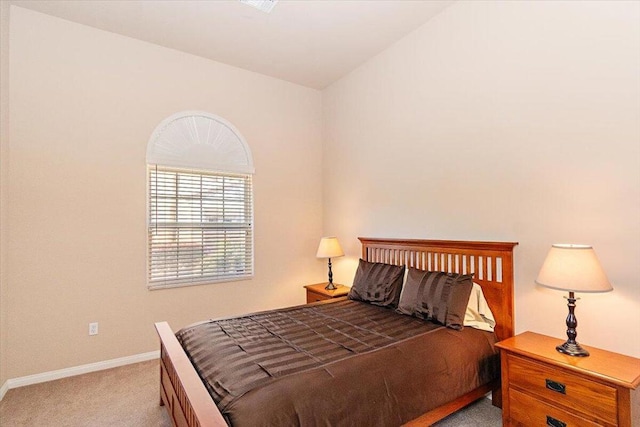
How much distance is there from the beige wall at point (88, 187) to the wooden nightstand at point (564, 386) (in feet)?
9.61

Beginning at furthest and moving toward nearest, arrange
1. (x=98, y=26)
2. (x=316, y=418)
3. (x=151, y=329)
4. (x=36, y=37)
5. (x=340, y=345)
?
(x=151, y=329) → (x=98, y=26) → (x=36, y=37) → (x=340, y=345) → (x=316, y=418)

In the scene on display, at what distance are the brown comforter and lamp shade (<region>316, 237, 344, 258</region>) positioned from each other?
1.28m

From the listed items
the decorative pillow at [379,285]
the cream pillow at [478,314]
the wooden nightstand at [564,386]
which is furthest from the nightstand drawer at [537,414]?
the decorative pillow at [379,285]

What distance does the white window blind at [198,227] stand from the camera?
3467 mm

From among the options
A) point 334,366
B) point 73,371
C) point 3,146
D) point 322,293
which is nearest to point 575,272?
point 334,366

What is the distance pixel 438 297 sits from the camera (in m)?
2.47

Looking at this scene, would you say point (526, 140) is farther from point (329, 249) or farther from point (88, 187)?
point (88, 187)

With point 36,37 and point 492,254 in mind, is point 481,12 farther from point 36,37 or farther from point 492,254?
point 36,37

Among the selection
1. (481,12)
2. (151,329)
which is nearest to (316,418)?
(151,329)

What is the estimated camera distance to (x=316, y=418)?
57.9 inches

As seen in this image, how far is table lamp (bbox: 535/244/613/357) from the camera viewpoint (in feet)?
5.81

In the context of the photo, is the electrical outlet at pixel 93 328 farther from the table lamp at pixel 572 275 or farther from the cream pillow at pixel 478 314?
the table lamp at pixel 572 275

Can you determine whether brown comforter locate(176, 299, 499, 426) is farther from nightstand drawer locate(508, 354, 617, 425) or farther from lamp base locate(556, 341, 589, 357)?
lamp base locate(556, 341, 589, 357)

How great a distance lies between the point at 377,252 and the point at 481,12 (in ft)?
8.02
